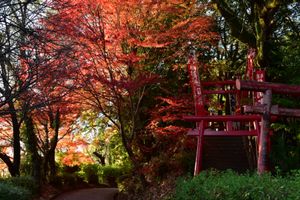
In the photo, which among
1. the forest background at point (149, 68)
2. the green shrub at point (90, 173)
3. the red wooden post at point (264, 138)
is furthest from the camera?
the green shrub at point (90, 173)

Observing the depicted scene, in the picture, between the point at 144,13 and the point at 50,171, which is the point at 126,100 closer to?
the point at 144,13

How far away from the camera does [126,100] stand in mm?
15148

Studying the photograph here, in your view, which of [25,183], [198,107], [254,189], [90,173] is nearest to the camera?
[254,189]

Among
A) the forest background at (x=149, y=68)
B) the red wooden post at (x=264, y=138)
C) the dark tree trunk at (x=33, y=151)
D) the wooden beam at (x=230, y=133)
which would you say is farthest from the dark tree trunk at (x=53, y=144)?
the red wooden post at (x=264, y=138)

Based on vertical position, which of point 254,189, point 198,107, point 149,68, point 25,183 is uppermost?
point 149,68

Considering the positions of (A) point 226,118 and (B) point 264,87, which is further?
(A) point 226,118

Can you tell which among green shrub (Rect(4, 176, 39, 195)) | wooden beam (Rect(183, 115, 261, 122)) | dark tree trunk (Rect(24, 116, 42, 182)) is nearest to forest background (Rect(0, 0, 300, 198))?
dark tree trunk (Rect(24, 116, 42, 182))

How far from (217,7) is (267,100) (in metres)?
6.00

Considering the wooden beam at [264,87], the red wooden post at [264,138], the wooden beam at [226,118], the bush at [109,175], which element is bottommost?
the bush at [109,175]

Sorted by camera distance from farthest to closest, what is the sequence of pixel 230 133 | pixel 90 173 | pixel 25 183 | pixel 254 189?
pixel 90 173, pixel 25 183, pixel 230 133, pixel 254 189

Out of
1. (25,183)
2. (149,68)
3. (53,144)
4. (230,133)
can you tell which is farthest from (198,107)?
(53,144)

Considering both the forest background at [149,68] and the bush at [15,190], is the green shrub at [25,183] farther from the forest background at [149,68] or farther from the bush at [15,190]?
the forest background at [149,68]

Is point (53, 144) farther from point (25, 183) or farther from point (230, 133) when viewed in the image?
point (230, 133)

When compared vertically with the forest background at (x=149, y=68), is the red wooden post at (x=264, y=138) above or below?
below
